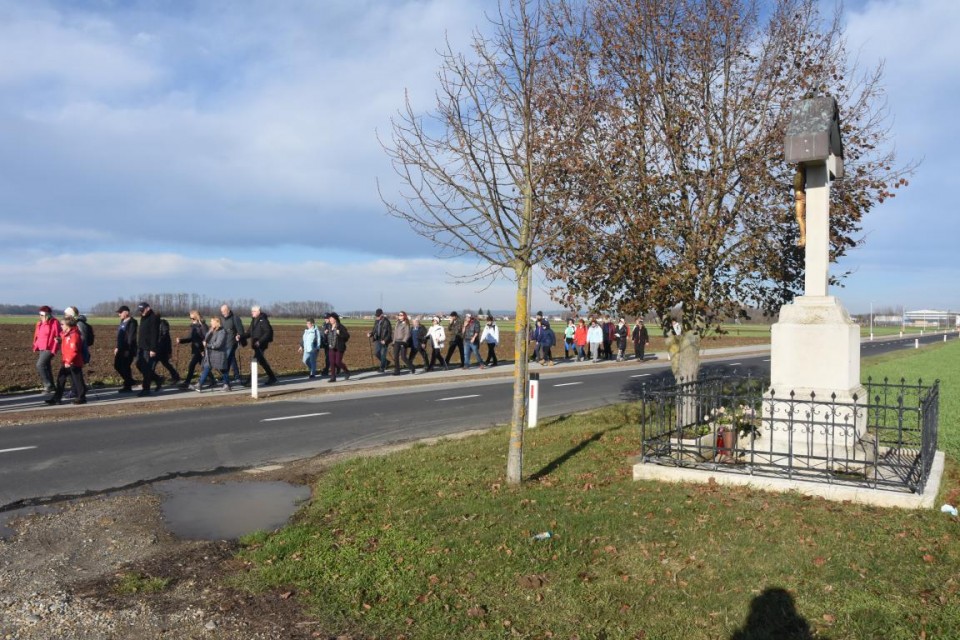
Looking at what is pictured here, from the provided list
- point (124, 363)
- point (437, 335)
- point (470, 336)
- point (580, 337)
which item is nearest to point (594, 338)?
point (580, 337)

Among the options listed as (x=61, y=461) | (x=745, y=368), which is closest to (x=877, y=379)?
(x=745, y=368)

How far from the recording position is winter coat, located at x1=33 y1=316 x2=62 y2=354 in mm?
13750

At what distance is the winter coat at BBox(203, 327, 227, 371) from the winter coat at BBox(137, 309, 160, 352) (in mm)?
1148

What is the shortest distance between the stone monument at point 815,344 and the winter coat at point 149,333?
1254 centimetres

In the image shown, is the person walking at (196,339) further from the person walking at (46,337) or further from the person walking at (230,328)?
the person walking at (46,337)

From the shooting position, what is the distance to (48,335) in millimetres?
13750

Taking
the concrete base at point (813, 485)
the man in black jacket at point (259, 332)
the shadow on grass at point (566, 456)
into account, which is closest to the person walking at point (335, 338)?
the man in black jacket at point (259, 332)

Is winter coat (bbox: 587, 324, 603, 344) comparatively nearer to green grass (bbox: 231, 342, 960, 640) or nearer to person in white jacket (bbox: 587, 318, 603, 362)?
person in white jacket (bbox: 587, 318, 603, 362)

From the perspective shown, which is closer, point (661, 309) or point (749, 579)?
point (749, 579)

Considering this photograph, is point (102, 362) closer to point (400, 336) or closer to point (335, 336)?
point (335, 336)

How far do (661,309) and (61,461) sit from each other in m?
7.85

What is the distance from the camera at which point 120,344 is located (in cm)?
1566

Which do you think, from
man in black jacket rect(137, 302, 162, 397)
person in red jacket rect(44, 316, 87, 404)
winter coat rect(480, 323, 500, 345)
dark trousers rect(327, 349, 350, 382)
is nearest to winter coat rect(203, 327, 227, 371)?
man in black jacket rect(137, 302, 162, 397)

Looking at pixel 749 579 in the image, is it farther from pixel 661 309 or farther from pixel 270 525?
pixel 661 309
